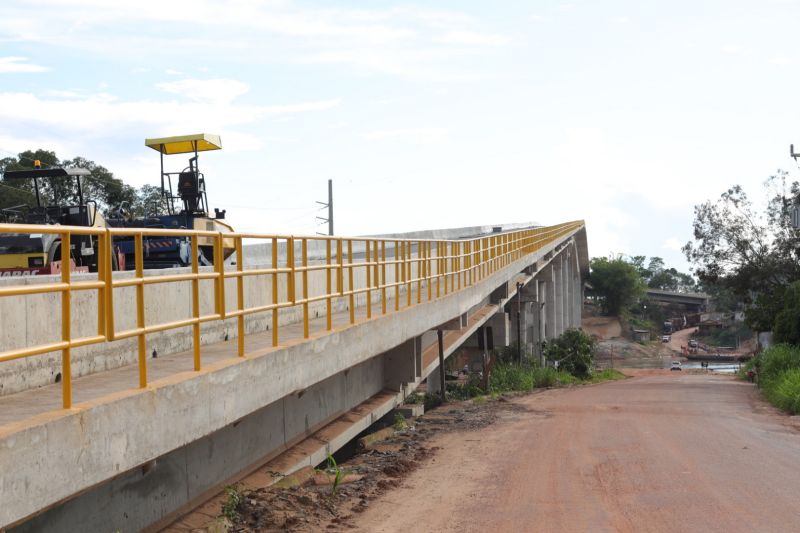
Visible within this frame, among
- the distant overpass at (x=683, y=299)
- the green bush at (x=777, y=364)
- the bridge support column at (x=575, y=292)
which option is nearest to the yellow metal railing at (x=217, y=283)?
the green bush at (x=777, y=364)

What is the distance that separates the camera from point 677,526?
9.57 meters

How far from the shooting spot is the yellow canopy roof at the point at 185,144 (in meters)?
22.6

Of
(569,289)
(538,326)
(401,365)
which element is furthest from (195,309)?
(569,289)

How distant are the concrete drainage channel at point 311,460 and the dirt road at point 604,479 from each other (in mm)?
988

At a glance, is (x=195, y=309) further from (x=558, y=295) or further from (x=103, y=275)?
(x=558, y=295)

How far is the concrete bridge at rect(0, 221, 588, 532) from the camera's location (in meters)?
5.95

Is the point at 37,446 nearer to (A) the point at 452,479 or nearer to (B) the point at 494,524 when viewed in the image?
(B) the point at 494,524

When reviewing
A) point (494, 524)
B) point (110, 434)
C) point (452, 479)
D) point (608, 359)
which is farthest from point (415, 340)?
point (608, 359)

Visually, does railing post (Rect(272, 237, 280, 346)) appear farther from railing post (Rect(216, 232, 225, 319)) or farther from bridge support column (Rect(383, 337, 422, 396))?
bridge support column (Rect(383, 337, 422, 396))

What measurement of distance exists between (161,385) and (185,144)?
657 inches

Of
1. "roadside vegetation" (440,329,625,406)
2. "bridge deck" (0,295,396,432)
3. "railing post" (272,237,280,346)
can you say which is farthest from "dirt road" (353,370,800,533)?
"roadside vegetation" (440,329,625,406)

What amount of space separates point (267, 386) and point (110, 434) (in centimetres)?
297

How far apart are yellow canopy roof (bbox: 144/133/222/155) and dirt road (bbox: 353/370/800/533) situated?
30.7 feet

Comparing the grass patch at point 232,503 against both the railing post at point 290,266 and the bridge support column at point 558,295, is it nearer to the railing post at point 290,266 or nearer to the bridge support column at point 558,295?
the railing post at point 290,266
